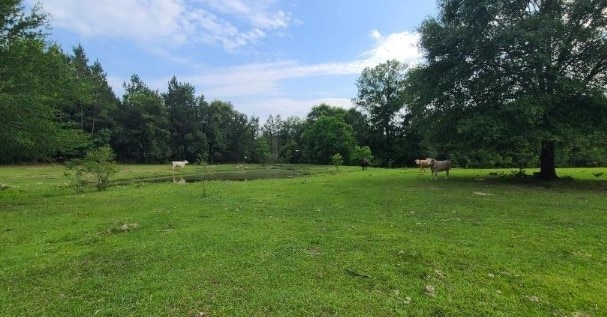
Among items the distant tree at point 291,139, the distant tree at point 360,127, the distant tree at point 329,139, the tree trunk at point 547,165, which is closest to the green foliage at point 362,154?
the distant tree at point 329,139

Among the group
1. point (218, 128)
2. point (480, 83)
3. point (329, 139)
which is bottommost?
point (329, 139)

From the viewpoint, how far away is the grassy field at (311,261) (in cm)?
509

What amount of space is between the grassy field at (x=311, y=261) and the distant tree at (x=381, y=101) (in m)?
54.3

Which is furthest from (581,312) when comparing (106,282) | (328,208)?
(328,208)

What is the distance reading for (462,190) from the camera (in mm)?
17141

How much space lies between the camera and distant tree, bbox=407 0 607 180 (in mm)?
17672

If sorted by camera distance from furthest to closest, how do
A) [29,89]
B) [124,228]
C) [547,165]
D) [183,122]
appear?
[183,122] → [547,165] → [29,89] → [124,228]

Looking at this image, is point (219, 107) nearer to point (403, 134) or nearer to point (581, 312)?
point (403, 134)

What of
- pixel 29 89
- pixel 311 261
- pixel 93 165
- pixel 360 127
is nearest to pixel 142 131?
pixel 360 127

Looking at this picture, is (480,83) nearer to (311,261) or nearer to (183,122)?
(311,261)

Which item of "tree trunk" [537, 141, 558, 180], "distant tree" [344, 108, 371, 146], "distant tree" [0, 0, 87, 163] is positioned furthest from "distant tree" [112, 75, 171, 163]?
"tree trunk" [537, 141, 558, 180]

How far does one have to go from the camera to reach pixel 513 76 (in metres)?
19.7

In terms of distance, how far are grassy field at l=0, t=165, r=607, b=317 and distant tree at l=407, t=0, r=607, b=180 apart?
6113mm

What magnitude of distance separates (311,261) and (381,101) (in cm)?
Answer: 6294
